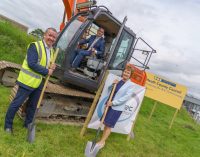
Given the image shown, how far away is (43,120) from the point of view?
25.4 feet

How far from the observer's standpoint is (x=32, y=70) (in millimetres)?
6258

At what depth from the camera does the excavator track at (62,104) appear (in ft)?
25.5

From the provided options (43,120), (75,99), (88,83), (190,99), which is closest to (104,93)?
(88,83)

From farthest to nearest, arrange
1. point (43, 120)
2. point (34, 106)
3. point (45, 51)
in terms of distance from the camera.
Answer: point (43, 120) < point (34, 106) < point (45, 51)

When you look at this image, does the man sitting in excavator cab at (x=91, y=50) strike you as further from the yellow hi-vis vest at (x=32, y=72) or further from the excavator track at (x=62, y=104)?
the yellow hi-vis vest at (x=32, y=72)

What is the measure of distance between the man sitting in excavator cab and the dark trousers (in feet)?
5.60

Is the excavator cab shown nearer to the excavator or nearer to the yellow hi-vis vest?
the excavator

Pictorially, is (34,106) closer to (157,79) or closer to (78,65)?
(78,65)

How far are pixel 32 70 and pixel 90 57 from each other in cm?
235

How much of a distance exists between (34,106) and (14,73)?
3908 millimetres

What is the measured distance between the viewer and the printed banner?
26.9ft

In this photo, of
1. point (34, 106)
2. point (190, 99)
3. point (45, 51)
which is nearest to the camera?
point (45, 51)

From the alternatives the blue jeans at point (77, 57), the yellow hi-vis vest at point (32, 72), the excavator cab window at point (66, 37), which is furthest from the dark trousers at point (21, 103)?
the blue jeans at point (77, 57)

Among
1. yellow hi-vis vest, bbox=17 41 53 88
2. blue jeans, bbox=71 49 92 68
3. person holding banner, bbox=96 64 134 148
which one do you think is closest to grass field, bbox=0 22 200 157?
person holding banner, bbox=96 64 134 148
